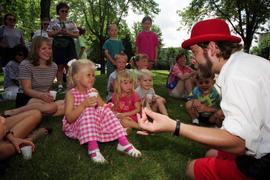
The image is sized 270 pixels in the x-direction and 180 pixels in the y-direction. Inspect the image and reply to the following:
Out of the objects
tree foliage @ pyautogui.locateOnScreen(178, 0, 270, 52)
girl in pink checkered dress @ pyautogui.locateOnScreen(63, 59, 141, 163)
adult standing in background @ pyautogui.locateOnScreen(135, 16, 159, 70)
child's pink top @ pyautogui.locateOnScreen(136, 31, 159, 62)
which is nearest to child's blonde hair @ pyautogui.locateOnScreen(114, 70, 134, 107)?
girl in pink checkered dress @ pyautogui.locateOnScreen(63, 59, 141, 163)

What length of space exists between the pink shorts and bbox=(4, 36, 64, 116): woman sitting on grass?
148 inches

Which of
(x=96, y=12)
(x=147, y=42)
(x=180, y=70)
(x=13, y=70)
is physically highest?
(x=96, y=12)

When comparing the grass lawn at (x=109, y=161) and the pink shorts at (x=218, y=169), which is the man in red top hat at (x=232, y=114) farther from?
the grass lawn at (x=109, y=161)

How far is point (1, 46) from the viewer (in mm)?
10383

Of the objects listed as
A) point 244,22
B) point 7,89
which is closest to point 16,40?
point 7,89

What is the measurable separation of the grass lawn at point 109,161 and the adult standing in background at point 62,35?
14.5 ft

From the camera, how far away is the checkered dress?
15.4 feet

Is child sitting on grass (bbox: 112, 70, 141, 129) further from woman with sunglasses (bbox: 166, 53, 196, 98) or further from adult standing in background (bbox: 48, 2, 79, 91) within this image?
adult standing in background (bbox: 48, 2, 79, 91)

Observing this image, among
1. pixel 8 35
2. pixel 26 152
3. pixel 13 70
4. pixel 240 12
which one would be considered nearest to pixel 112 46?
pixel 13 70

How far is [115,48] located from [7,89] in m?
3.43

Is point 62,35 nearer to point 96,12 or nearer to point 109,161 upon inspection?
point 109,161

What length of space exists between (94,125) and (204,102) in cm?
302

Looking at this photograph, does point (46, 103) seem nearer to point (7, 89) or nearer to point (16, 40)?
point (7, 89)

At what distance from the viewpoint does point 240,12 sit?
3422 centimetres
